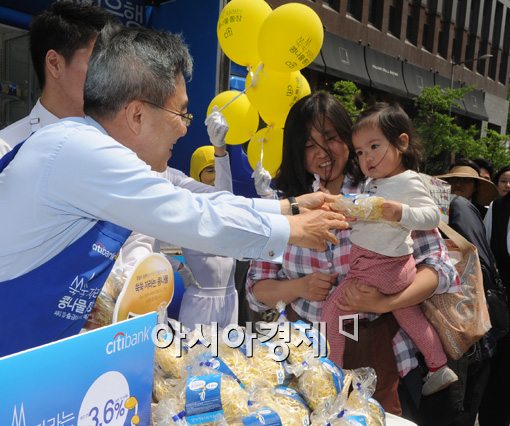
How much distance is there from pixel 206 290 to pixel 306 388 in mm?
2072

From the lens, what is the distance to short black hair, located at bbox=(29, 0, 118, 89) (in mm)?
1954

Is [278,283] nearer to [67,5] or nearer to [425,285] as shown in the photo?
[425,285]

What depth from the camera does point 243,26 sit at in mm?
3150

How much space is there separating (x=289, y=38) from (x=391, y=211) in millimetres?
1519

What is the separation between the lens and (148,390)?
3.48 feet

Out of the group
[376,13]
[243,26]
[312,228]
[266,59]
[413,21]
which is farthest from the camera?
[413,21]

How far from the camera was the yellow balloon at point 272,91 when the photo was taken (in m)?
3.17

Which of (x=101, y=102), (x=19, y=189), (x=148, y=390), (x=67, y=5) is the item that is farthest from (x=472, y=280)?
(x=67, y=5)

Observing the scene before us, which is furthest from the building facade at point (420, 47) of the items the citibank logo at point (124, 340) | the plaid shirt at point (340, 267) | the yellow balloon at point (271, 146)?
the citibank logo at point (124, 340)

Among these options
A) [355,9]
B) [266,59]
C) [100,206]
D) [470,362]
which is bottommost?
[470,362]

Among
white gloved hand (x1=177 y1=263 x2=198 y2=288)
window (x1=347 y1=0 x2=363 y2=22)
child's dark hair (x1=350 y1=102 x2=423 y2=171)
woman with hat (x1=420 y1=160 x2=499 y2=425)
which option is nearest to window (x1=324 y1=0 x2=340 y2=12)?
window (x1=347 y1=0 x2=363 y2=22)

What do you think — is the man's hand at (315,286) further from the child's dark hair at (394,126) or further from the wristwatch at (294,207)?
the child's dark hair at (394,126)

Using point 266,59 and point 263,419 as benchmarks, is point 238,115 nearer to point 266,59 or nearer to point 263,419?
point 266,59

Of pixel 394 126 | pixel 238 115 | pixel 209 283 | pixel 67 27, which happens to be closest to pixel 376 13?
pixel 238 115
